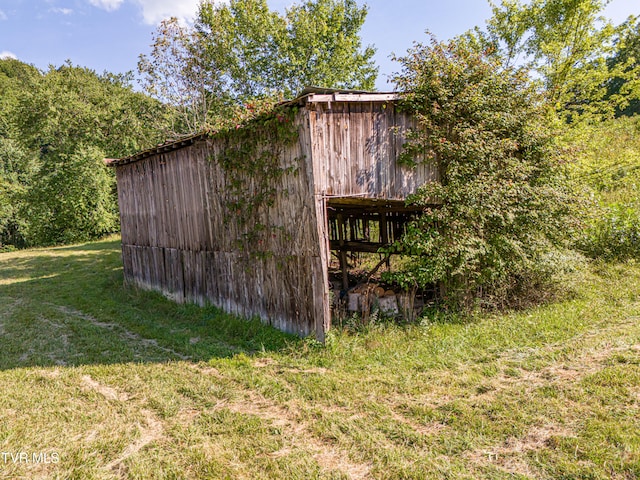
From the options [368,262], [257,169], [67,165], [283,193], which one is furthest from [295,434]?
[67,165]

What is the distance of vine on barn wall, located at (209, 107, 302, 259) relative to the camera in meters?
6.36

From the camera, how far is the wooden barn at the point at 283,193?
608 cm

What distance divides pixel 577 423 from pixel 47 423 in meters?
5.51

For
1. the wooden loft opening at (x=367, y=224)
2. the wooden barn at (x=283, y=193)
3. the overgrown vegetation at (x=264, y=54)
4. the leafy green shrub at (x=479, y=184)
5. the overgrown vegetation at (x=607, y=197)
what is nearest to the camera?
the wooden barn at (x=283, y=193)

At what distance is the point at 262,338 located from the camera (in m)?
6.54

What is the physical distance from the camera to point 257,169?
6.96m

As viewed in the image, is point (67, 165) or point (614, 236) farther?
point (67, 165)

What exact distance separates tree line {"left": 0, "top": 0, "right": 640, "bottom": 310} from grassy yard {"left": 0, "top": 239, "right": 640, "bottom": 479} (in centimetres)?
A: 131

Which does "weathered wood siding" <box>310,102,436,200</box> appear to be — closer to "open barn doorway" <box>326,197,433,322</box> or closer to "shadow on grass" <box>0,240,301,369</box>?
"open barn doorway" <box>326,197,433,322</box>

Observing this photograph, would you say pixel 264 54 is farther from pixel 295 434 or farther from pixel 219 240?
pixel 295 434

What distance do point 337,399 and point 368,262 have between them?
7.62m

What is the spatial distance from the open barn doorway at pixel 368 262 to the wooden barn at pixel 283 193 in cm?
20

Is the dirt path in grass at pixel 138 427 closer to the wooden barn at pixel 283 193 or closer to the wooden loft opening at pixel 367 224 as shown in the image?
the wooden barn at pixel 283 193

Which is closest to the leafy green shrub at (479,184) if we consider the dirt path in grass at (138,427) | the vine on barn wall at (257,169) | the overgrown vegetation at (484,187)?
the overgrown vegetation at (484,187)
